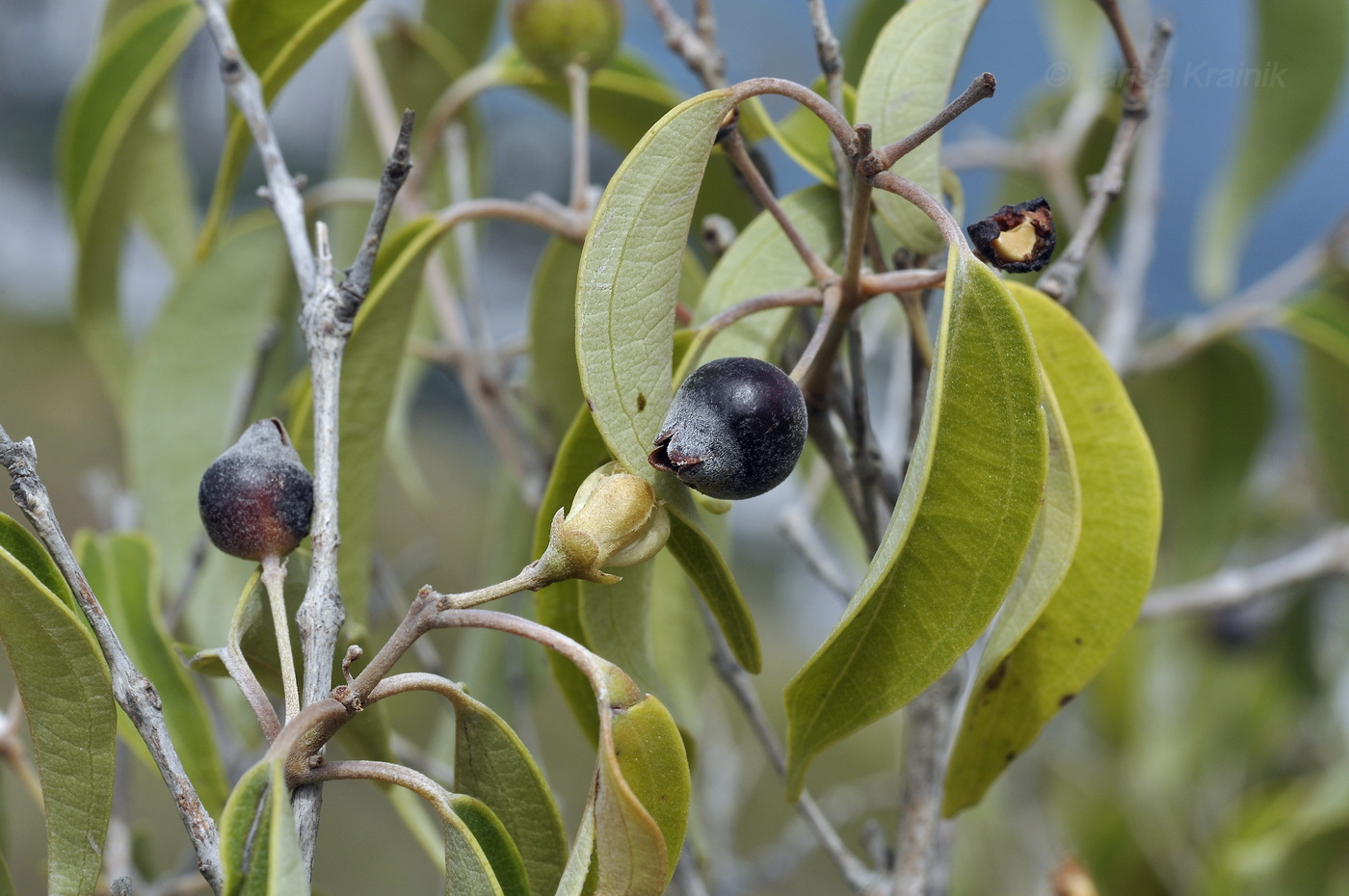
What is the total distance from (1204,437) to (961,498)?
3.59 feet

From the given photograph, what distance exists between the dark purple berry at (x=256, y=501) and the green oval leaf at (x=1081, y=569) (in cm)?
34

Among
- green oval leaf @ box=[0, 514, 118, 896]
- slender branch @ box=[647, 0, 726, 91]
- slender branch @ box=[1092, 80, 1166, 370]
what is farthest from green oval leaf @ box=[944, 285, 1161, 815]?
slender branch @ box=[1092, 80, 1166, 370]

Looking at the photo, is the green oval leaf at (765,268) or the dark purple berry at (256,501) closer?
the dark purple berry at (256,501)

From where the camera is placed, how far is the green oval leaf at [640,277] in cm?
41

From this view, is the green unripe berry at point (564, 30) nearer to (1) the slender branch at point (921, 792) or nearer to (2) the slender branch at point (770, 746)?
(2) the slender branch at point (770, 746)

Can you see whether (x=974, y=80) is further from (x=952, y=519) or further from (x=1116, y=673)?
(x=1116, y=673)

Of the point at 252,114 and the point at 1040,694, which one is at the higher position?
the point at 252,114

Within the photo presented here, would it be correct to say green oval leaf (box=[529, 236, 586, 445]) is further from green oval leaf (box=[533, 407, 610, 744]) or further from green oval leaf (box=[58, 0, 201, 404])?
green oval leaf (box=[58, 0, 201, 404])

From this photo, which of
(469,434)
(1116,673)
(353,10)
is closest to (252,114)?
(353,10)

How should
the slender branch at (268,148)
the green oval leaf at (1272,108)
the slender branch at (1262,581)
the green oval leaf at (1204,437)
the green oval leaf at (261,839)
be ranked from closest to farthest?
the green oval leaf at (261,839) → the slender branch at (268,148) → the slender branch at (1262,581) → the green oval leaf at (1272,108) → the green oval leaf at (1204,437)

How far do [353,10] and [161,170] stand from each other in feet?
1.88

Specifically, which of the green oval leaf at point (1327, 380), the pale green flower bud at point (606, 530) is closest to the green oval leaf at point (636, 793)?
the pale green flower bud at point (606, 530)

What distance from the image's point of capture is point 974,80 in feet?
1.34

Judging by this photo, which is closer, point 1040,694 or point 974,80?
point 974,80
